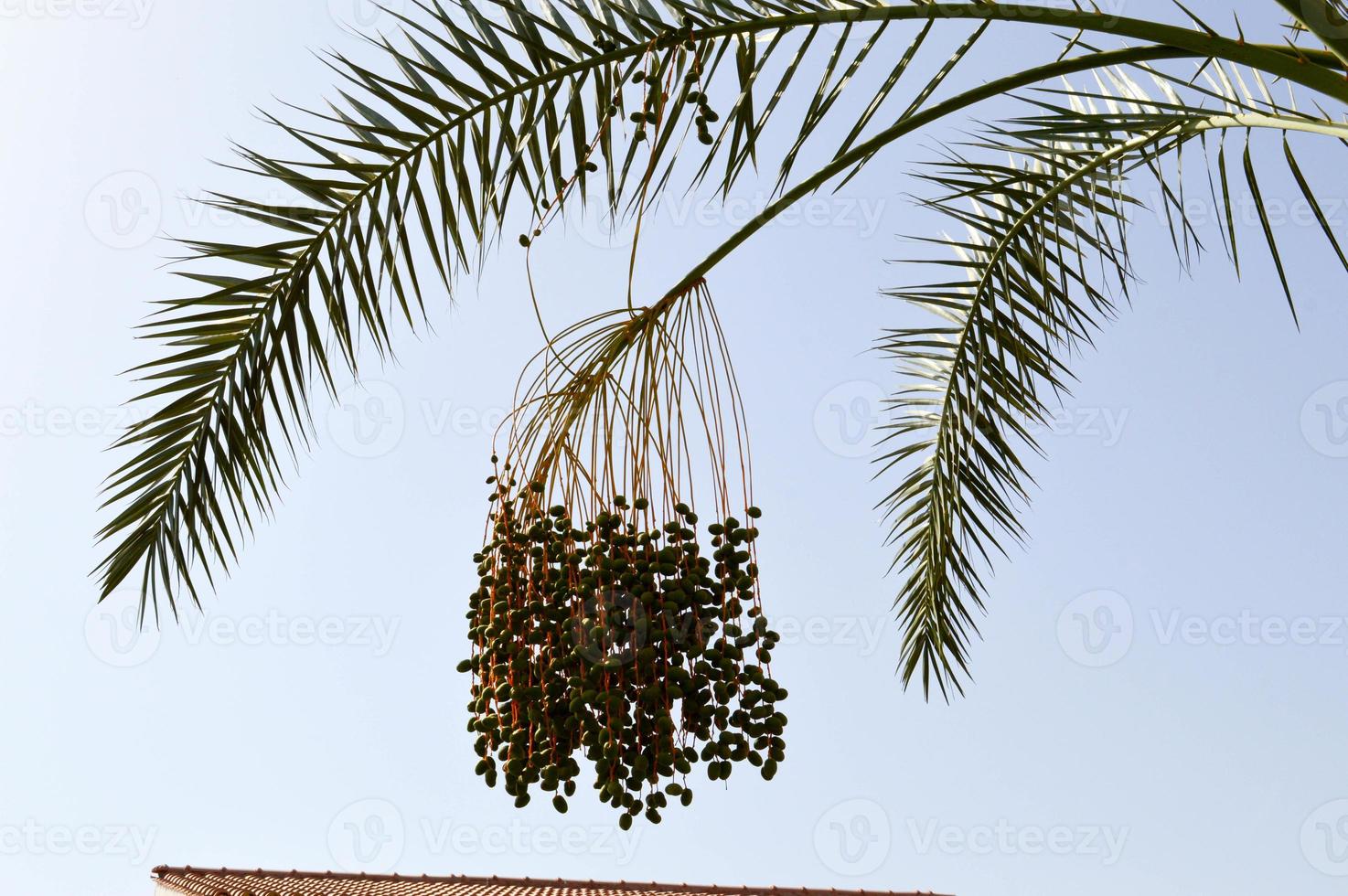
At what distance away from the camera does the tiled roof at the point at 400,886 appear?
351cm

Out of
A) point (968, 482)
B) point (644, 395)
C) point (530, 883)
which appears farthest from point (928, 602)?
point (644, 395)

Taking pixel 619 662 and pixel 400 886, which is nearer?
pixel 619 662

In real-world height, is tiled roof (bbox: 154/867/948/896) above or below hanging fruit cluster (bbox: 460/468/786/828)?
below

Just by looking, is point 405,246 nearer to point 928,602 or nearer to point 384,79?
point 384,79

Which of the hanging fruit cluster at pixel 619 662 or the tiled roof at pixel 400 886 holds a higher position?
the hanging fruit cluster at pixel 619 662

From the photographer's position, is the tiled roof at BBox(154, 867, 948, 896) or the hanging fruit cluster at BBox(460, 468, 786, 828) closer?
the hanging fruit cluster at BBox(460, 468, 786, 828)

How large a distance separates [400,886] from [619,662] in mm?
2691

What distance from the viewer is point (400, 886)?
12.1ft

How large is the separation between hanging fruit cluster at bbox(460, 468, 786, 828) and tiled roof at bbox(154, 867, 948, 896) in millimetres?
2233

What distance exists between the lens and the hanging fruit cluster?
56.4 inches

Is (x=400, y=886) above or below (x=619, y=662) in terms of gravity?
below

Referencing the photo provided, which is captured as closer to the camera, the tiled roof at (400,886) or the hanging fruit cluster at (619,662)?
the hanging fruit cluster at (619,662)

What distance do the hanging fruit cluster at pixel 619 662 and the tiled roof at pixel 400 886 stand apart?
7.33 feet

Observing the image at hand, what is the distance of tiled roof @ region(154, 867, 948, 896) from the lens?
3510 millimetres
